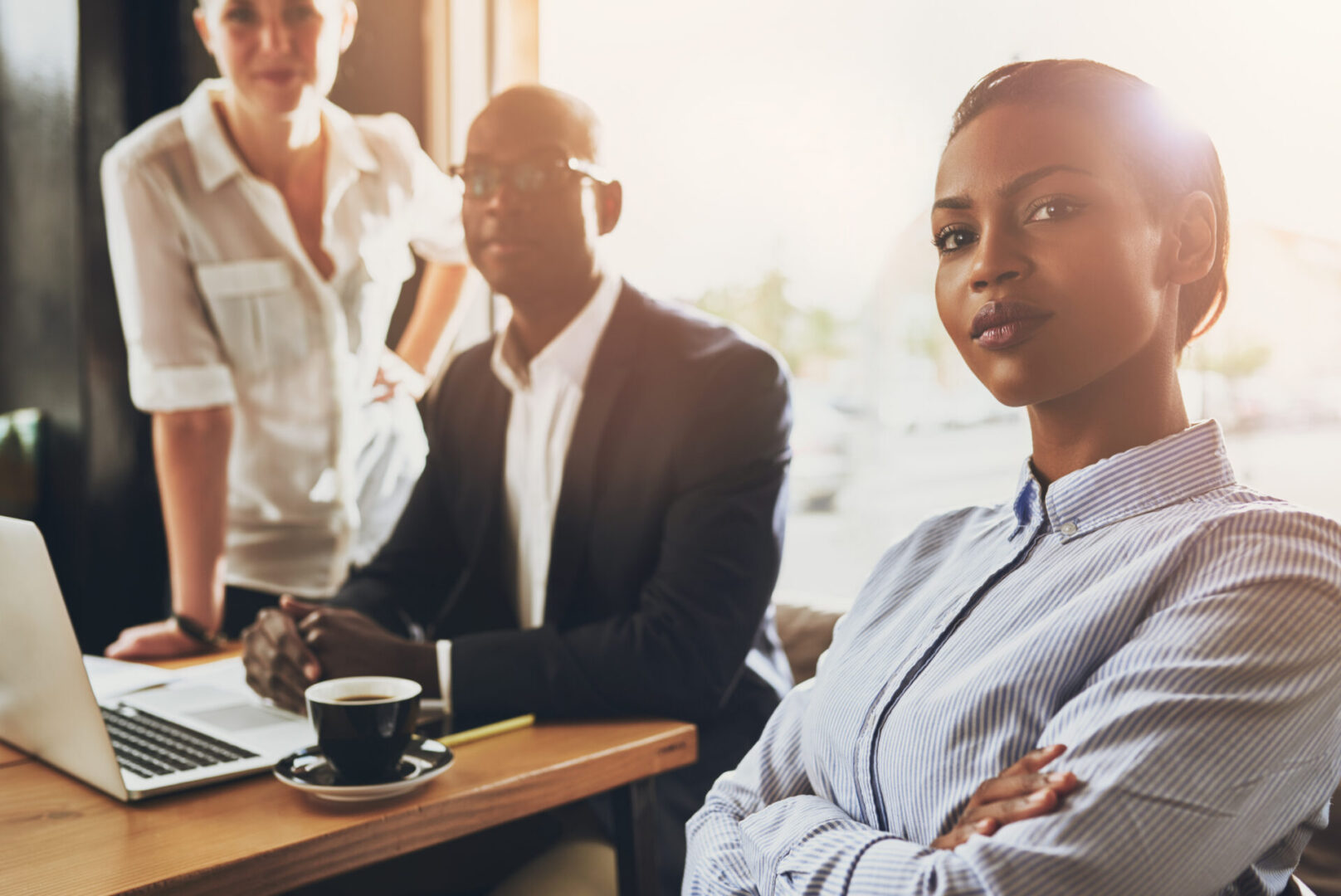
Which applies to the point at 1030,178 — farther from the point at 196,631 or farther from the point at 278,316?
the point at 196,631

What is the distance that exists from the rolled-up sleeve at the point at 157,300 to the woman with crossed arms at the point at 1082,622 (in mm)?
A: 1454

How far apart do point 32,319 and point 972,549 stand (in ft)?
6.56

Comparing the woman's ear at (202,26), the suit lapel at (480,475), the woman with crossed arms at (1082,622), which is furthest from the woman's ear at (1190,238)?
the woman's ear at (202,26)

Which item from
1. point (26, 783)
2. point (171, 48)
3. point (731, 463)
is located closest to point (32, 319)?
point (171, 48)

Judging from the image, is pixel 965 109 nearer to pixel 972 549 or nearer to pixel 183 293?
pixel 972 549

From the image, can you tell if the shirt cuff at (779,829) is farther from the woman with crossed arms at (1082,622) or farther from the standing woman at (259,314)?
the standing woman at (259,314)

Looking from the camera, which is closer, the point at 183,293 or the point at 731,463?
the point at 731,463

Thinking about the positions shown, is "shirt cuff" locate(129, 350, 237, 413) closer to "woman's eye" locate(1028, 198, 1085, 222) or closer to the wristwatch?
the wristwatch

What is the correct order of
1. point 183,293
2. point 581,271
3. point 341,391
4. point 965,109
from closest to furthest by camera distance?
1. point 965,109
2. point 581,271
3. point 183,293
4. point 341,391

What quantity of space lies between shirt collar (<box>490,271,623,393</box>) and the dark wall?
74cm

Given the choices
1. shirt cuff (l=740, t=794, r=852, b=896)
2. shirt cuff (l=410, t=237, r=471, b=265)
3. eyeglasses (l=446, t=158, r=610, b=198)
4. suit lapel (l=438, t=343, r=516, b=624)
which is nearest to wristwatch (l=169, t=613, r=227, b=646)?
suit lapel (l=438, t=343, r=516, b=624)

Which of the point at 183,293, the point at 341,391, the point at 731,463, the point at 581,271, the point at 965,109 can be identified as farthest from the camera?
the point at 341,391

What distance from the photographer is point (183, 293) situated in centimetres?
206

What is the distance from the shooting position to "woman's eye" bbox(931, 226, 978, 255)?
1.00m
